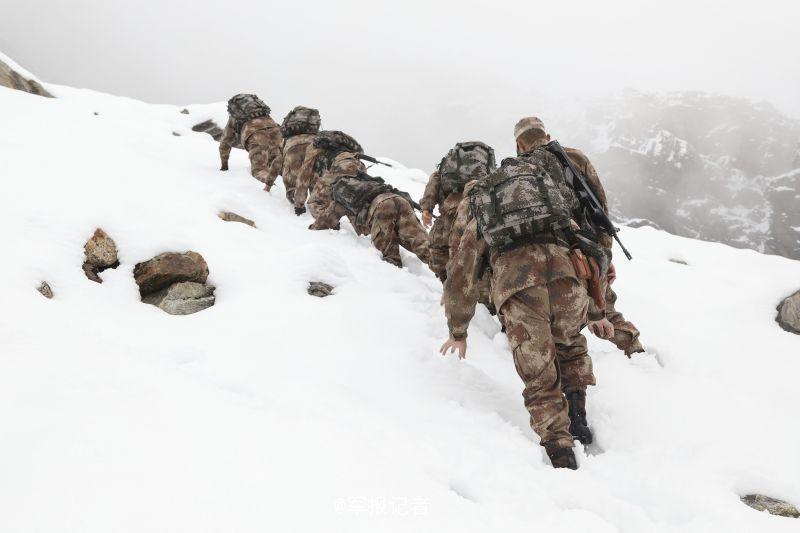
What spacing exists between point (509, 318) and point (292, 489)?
2083 mm

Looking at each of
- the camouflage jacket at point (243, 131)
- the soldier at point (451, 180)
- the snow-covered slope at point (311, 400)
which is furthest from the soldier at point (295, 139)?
the soldier at point (451, 180)

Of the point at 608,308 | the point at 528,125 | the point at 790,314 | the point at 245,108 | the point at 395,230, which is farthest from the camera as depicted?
Result: the point at 245,108

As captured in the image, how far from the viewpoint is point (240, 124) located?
35.4 ft

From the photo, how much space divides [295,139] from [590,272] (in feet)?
25.6

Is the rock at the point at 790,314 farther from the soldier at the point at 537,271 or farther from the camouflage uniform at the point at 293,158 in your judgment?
the camouflage uniform at the point at 293,158

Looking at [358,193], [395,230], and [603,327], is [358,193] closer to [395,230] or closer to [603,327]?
[395,230]

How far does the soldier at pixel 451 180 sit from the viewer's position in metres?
6.33

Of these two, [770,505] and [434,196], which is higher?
[434,196]

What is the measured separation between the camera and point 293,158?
9.51 meters

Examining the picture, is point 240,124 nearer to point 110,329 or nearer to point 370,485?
point 110,329

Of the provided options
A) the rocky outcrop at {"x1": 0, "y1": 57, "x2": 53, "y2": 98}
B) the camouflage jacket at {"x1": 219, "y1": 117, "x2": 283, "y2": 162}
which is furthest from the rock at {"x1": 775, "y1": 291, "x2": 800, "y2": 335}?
the rocky outcrop at {"x1": 0, "y1": 57, "x2": 53, "y2": 98}

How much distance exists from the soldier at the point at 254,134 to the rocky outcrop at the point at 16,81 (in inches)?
313

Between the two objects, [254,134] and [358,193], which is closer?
[358,193]

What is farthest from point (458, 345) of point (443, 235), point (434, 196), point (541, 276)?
point (434, 196)
